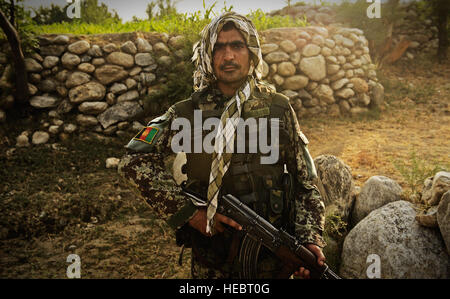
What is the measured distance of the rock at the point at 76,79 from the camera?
616 centimetres

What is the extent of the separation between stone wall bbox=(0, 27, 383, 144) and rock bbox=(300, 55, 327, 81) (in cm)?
2

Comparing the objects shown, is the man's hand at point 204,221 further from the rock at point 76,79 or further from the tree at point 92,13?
the tree at point 92,13

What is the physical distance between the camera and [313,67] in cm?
705

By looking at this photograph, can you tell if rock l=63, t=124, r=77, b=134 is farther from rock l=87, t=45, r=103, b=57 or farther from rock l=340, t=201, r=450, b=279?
rock l=340, t=201, r=450, b=279

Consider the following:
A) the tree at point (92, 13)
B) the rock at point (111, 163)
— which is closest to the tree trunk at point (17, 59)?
the rock at point (111, 163)

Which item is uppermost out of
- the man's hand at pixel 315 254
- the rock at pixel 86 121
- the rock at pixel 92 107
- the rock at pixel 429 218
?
the rock at pixel 92 107

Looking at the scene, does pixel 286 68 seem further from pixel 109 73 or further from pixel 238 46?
pixel 238 46

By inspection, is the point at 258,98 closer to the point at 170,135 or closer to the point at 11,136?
the point at 170,135

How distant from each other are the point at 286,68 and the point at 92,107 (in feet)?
15.1

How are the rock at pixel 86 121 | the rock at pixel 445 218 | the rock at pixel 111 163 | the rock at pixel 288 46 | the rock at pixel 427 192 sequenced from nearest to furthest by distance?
1. the rock at pixel 445 218
2. the rock at pixel 427 192
3. the rock at pixel 111 163
4. the rock at pixel 86 121
5. the rock at pixel 288 46

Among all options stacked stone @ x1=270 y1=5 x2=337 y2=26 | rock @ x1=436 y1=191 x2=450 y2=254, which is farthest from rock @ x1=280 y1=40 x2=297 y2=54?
rock @ x1=436 y1=191 x2=450 y2=254

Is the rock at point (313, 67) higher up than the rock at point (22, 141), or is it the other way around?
the rock at point (313, 67)

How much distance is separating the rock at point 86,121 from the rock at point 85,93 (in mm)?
354

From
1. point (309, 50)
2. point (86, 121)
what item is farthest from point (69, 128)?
point (309, 50)
